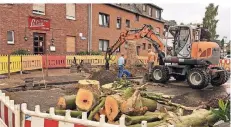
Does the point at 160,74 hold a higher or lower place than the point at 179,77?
higher

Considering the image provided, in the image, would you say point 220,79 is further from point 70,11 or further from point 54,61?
point 70,11

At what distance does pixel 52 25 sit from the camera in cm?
2130

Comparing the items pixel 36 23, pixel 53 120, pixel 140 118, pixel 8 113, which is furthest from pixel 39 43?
pixel 53 120

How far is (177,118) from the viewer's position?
4.50 metres

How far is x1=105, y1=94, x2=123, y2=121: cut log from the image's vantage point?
4680 mm

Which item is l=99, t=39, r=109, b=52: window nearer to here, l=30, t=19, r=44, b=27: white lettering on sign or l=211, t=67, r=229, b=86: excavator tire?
l=30, t=19, r=44, b=27: white lettering on sign

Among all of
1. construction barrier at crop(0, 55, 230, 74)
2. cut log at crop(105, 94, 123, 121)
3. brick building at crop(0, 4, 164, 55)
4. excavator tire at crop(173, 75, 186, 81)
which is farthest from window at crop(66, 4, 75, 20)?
cut log at crop(105, 94, 123, 121)

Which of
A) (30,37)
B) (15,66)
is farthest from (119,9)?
(15,66)

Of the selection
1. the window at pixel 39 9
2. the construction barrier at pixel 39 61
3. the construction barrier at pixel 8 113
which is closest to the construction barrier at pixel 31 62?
the construction barrier at pixel 39 61

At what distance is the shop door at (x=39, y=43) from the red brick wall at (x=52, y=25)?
0.31 m

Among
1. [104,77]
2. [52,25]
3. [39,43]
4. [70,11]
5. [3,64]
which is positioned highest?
[70,11]

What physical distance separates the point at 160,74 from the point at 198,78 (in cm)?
213

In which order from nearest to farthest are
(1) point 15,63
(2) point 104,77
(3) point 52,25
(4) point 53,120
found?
1. (4) point 53,120
2. (2) point 104,77
3. (1) point 15,63
4. (3) point 52,25

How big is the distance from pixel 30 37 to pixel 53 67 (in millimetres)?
2767
